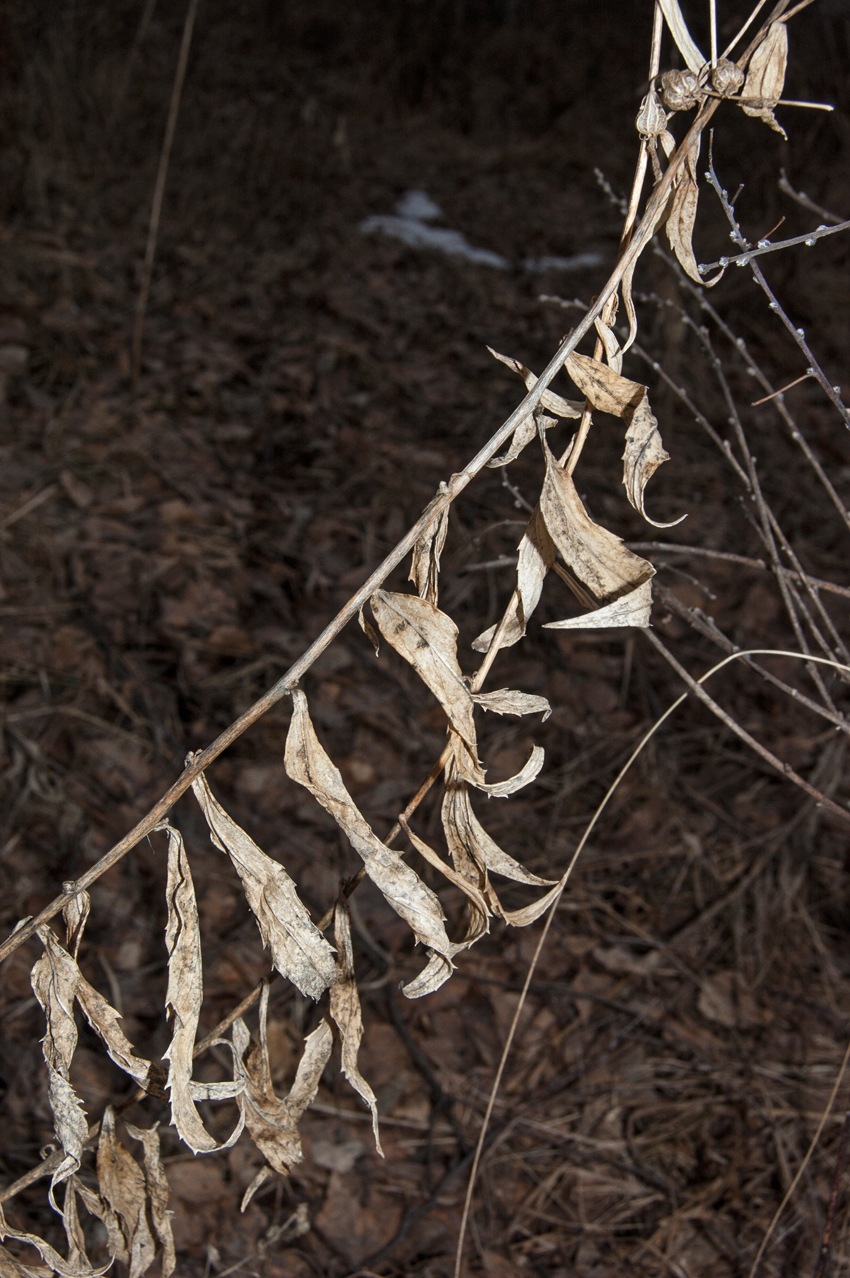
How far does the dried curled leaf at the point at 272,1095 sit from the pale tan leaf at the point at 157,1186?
0.08 meters

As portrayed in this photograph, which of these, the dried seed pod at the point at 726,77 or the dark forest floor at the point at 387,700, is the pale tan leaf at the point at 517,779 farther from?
the dried seed pod at the point at 726,77

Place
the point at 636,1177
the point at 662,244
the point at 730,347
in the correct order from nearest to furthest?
the point at 636,1177 < the point at 662,244 < the point at 730,347

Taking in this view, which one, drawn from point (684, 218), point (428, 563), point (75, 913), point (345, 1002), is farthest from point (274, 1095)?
point (684, 218)

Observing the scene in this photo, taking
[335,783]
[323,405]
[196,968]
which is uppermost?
[335,783]

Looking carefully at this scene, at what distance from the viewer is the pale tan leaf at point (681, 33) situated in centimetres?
62

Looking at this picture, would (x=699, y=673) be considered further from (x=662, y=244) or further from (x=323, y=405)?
(x=323, y=405)

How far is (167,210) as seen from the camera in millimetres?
3799

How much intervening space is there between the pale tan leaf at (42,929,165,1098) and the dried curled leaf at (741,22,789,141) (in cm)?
76

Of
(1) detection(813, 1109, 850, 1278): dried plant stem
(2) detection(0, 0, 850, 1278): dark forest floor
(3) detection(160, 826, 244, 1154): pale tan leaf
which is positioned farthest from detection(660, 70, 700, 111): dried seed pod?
(1) detection(813, 1109, 850, 1278): dried plant stem

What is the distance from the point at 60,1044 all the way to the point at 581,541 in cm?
53

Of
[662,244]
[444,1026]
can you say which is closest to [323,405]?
[662,244]

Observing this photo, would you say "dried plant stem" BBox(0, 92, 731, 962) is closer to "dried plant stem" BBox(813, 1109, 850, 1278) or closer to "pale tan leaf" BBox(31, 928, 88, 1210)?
"pale tan leaf" BBox(31, 928, 88, 1210)

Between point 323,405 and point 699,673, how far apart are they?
1485 millimetres

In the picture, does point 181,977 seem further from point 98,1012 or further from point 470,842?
point 470,842
